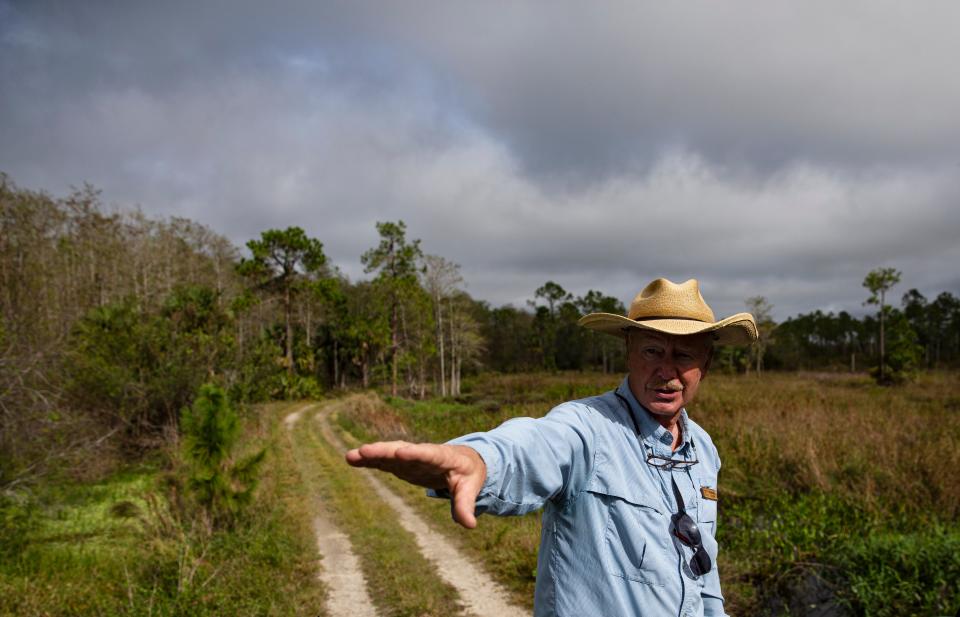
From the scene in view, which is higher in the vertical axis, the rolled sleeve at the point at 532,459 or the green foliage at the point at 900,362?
the rolled sleeve at the point at 532,459

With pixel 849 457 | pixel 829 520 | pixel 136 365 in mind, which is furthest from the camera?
pixel 136 365

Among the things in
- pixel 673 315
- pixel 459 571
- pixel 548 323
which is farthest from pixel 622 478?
pixel 548 323

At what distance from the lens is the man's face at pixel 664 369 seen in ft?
5.96

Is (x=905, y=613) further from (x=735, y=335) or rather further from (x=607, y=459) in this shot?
(x=607, y=459)

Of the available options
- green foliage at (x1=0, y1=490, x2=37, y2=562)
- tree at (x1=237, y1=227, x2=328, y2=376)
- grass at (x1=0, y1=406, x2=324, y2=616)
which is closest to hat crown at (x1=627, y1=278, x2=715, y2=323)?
grass at (x1=0, y1=406, x2=324, y2=616)

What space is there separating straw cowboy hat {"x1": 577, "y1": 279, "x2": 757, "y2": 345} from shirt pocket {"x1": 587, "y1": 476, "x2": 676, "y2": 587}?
0.57m

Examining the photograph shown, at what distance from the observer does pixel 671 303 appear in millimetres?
1915

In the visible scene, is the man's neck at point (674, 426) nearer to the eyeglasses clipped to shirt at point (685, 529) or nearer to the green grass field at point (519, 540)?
the eyeglasses clipped to shirt at point (685, 529)

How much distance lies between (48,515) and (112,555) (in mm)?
1938

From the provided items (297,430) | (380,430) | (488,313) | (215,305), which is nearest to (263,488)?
(380,430)

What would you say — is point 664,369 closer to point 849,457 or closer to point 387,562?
point 387,562

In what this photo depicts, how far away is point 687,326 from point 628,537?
753 millimetres

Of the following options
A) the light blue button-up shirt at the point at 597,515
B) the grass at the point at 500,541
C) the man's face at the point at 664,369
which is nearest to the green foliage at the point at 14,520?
the grass at the point at 500,541

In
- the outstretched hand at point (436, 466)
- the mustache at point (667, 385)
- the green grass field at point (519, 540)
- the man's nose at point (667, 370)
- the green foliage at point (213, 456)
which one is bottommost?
the green grass field at point (519, 540)
